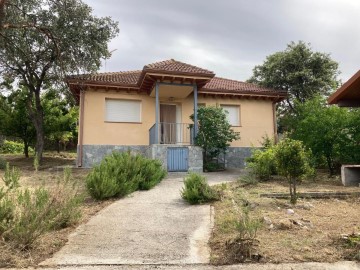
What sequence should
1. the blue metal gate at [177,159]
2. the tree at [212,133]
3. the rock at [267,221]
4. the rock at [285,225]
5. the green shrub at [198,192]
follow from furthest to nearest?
the tree at [212,133], the blue metal gate at [177,159], the green shrub at [198,192], the rock at [267,221], the rock at [285,225]

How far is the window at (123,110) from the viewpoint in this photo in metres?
15.8

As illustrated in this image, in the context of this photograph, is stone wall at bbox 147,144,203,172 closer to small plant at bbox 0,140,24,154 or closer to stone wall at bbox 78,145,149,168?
stone wall at bbox 78,145,149,168

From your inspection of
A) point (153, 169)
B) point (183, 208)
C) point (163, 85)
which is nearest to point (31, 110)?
point (163, 85)

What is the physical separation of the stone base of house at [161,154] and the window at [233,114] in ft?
A: 4.61

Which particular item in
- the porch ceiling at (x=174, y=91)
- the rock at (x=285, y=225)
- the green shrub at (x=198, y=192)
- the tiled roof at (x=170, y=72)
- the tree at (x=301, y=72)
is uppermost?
the tree at (x=301, y=72)

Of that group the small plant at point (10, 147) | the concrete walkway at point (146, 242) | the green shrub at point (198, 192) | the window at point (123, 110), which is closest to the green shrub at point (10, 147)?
the small plant at point (10, 147)

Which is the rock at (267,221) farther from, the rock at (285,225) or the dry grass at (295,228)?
the rock at (285,225)

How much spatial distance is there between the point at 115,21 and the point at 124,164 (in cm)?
913

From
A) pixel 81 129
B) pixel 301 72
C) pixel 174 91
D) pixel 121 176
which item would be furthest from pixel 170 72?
pixel 301 72

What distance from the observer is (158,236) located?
5.49m

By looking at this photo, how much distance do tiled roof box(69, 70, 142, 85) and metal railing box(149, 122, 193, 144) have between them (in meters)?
2.55

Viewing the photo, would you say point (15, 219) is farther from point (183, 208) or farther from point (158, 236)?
point (183, 208)

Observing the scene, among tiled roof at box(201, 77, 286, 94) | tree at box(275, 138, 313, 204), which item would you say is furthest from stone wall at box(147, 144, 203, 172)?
tree at box(275, 138, 313, 204)

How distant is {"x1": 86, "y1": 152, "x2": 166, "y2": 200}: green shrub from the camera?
325 inches
